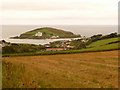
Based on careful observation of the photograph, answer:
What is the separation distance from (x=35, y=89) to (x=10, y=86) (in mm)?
826

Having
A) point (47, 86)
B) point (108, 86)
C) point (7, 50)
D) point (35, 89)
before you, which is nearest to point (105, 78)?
point (108, 86)

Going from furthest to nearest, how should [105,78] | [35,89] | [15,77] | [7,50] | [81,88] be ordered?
[7,50], [105,78], [15,77], [81,88], [35,89]

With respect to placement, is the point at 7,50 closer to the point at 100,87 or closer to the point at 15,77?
the point at 15,77

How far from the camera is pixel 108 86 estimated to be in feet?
20.6

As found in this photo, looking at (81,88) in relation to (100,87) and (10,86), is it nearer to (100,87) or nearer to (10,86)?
(100,87)

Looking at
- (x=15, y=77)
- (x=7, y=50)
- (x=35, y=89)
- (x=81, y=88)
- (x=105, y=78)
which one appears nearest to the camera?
(x=35, y=89)

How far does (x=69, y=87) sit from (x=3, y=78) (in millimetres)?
2452

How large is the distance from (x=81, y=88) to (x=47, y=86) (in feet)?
3.92

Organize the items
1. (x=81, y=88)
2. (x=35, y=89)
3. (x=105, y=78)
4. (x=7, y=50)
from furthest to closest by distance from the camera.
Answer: (x=7, y=50)
(x=105, y=78)
(x=81, y=88)
(x=35, y=89)

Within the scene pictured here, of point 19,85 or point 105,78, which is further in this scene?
point 105,78

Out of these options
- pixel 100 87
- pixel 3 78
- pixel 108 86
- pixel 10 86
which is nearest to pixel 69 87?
pixel 100 87

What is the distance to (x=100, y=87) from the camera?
239 inches

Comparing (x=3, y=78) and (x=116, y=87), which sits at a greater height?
(x=3, y=78)

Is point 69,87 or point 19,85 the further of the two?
point 69,87
